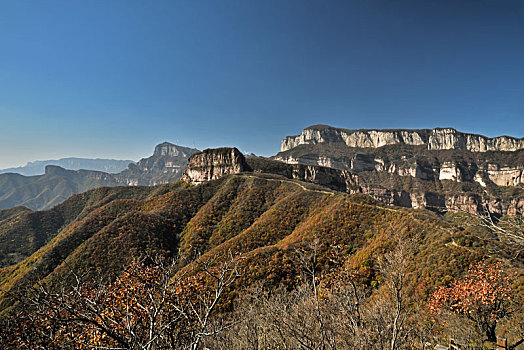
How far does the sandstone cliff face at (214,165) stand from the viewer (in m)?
118

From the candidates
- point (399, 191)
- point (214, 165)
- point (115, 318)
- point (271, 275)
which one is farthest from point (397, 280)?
point (399, 191)

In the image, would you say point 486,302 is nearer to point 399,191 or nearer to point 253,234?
point 253,234

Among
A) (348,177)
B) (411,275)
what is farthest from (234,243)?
(348,177)

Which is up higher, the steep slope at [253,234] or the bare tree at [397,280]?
the bare tree at [397,280]

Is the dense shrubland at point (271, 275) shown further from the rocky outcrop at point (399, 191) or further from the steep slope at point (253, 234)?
the rocky outcrop at point (399, 191)

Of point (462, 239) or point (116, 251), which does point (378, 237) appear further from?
point (116, 251)

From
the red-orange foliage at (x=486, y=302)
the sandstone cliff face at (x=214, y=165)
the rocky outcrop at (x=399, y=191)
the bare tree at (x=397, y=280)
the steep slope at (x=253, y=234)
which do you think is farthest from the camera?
the rocky outcrop at (x=399, y=191)

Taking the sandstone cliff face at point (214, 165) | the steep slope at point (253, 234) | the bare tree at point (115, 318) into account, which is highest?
the sandstone cliff face at point (214, 165)

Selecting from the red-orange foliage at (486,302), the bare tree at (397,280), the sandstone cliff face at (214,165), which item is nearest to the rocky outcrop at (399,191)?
the sandstone cliff face at (214,165)

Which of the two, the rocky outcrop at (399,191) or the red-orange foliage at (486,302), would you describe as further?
the rocky outcrop at (399,191)

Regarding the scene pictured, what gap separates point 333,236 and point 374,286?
37.5ft

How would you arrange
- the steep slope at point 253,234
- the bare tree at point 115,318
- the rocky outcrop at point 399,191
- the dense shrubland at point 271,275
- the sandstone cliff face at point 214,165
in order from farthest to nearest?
1. the rocky outcrop at point 399,191
2. the sandstone cliff face at point 214,165
3. the steep slope at point 253,234
4. the dense shrubland at point 271,275
5. the bare tree at point 115,318

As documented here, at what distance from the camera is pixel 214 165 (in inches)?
4825

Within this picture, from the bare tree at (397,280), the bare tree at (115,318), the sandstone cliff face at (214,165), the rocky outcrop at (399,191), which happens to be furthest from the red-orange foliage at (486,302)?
the rocky outcrop at (399,191)
